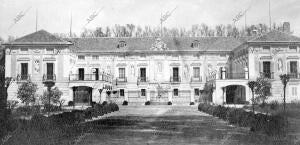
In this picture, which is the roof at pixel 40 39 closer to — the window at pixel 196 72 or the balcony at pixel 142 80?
the balcony at pixel 142 80

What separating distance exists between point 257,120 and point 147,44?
30.3 metres

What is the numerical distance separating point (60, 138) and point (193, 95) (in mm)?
31200

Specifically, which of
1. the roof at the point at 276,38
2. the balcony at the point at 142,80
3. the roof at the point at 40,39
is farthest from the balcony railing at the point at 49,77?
the roof at the point at 276,38

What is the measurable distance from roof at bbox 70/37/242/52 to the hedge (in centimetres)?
2322

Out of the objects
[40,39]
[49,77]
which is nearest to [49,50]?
[40,39]

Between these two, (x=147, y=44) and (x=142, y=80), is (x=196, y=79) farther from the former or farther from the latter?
(x=147, y=44)

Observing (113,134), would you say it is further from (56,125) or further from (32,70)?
(32,70)

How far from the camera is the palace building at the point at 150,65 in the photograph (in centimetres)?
3412

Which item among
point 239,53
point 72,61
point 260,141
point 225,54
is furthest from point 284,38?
point 260,141

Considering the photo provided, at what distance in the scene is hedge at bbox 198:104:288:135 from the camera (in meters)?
11.8

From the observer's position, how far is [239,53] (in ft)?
126

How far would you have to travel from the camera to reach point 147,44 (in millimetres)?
42969

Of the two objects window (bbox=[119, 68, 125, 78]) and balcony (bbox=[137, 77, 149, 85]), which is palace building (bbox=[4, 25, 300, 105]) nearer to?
balcony (bbox=[137, 77, 149, 85])

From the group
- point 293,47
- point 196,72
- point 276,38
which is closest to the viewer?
point 276,38
